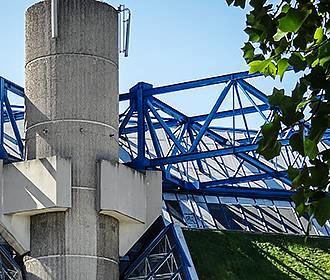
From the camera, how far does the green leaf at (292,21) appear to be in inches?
286

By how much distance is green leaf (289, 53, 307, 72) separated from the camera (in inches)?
293

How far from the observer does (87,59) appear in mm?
43781

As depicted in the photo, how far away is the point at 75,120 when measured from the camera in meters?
43.0

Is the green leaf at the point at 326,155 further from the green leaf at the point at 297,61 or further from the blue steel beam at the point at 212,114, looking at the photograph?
the blue steel beam at the point at 212,114

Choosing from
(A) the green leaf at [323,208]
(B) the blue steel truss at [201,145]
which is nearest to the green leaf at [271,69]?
(A) the green leaf at [323,208]

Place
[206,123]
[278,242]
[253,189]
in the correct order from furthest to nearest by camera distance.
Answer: [253,189] → [278,242] → [206,123]

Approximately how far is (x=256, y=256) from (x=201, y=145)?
12084 millimetres

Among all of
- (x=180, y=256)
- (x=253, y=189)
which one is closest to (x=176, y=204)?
(x=253, y=189)

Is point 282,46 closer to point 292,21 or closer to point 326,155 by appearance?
point 292,21

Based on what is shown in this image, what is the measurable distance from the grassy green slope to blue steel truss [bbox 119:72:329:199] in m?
2.64

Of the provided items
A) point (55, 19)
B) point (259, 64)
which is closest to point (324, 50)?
point (259, 64)

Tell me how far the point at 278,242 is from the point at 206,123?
7023 mm

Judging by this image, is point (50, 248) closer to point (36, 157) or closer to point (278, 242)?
point (36, 157)

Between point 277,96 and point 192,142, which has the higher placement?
point 192,142
